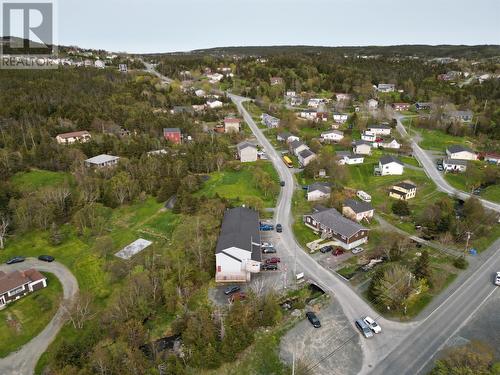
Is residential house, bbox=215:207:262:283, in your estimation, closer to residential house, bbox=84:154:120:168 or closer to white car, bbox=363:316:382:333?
white car, bbox=363:316:382:333

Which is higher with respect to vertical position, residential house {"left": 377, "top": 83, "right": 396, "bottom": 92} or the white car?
residential house {"left": 377, "top": 83, "right": 396, "bottom": 92}

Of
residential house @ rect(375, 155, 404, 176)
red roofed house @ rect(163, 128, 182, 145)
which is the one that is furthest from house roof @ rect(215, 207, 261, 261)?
red roofed house @ rect(163, 128, 182, 145)

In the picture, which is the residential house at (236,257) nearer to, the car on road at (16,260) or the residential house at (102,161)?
the car on road at (16,260)

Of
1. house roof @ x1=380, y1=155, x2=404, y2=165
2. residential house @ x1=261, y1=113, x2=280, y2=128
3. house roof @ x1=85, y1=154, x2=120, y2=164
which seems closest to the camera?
house roof @ x1=380, y1=155, x2=404, y2=165

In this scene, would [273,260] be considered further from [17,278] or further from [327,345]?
[17,278]

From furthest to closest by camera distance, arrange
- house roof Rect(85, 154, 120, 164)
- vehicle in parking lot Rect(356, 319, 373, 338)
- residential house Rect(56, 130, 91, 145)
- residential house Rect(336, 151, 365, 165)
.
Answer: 1. residential house Rect(56, 130, 91, 145)
2. residential house Rect(336, 151, 365, 165)
3. house roof Rect(85, 154, 120, 164)
4. vehicle in parking lot Rect(356, 319, 373, 338)

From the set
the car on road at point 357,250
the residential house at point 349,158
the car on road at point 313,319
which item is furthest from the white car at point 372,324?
the residential house at point 349,158

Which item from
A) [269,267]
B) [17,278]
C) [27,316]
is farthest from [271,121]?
[27,316]

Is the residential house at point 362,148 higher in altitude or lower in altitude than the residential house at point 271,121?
lower
